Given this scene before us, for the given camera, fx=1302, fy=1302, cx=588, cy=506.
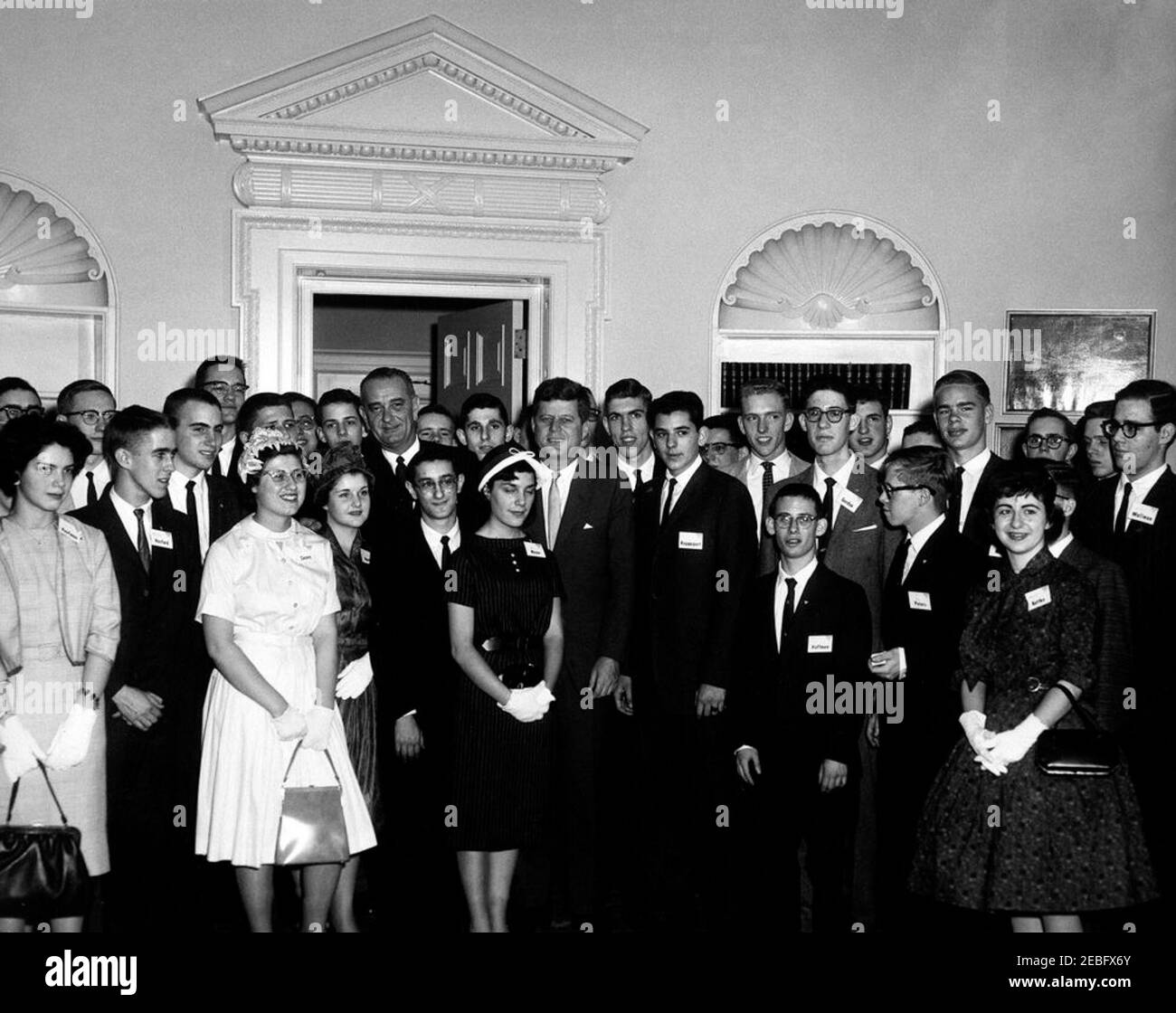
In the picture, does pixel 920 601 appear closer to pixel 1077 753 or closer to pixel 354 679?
pixel 1077 753

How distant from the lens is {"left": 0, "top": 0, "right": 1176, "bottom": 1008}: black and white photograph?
3.51 m

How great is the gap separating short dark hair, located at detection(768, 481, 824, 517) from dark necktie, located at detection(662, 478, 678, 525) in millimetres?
436

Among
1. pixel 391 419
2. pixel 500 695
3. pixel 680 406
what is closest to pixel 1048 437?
pixel 680 406

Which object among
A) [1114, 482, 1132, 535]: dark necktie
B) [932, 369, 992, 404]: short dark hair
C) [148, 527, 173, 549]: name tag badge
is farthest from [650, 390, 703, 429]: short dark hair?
[148, 527, 173, 549]: name tag badge

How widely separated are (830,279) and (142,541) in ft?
13.7

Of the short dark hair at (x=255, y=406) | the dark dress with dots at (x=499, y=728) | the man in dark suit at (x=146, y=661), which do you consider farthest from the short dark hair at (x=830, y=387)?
the man in dark suit at (x=146, y=661)

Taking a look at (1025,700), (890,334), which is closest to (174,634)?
(1025,700)

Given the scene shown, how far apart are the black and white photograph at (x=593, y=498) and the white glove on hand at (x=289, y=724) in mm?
10

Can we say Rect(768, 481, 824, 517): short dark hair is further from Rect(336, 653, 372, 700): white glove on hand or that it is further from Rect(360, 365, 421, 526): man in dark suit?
Rect(360, 365, 421, 526): man in dark suit

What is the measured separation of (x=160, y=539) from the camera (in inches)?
157

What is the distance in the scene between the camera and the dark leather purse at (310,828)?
3.51 metres
